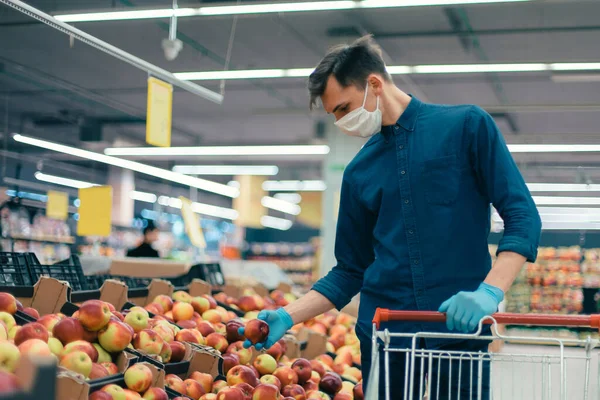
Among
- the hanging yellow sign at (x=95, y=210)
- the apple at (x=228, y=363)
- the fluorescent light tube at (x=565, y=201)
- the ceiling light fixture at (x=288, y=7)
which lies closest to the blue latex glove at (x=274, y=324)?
the apple at (x=228, y=363)

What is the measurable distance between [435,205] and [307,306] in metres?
0.55

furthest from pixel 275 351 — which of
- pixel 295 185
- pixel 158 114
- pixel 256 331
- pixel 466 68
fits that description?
pixel 295 185

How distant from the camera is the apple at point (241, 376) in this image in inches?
106

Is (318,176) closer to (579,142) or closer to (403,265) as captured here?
(579,142)

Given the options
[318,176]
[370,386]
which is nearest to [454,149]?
[370,386]

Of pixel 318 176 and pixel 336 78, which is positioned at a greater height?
pixel 318 176

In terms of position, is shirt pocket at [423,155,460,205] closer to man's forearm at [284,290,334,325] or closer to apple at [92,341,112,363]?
man's forearm at [284,290,334,325]

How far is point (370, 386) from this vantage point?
1.34m

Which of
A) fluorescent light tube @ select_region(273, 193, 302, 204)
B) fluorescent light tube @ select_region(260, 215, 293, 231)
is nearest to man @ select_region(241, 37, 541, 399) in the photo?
fluorescent light tube @ select_region(273, 193, 302, 204)

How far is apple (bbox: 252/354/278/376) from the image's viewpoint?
2.92 metres

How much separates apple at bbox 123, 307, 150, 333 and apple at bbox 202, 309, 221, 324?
2.68ft

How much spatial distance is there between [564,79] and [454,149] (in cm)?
702

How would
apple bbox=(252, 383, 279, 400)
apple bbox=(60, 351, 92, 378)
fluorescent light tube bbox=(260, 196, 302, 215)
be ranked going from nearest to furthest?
apple bbox=(60, 351, 92, 378), apple bbox=(252, 383, 279, 400), fluorescent light tube bbox=(260, 196, 302, 215)

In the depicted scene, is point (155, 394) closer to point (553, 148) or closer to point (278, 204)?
point (553, 148)
